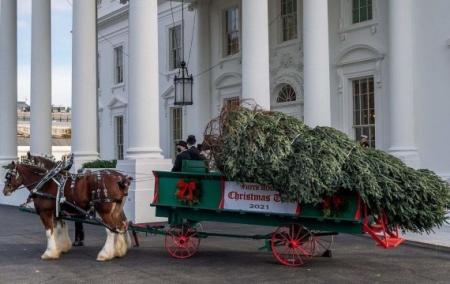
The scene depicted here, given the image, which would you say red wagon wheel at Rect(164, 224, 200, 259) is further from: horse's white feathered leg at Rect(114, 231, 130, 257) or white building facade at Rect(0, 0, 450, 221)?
white building facade at Rect(0, 0, 450, 221)

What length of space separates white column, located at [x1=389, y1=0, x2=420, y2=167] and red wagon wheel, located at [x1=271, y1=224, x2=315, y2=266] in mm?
6512

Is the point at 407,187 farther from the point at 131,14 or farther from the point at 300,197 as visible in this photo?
the point at 131,14

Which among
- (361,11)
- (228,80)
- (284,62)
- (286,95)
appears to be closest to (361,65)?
(361,11)

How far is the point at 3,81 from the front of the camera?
835 inches

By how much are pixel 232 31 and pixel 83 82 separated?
6.37 m

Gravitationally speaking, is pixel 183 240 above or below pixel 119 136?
below

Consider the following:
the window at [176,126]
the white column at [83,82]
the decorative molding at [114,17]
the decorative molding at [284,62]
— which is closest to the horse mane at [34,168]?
the white column at [83,82]

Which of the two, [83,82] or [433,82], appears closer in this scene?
[433,82]

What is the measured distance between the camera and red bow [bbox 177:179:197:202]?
9.32 m

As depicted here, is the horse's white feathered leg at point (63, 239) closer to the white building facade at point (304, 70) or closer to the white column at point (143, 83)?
the white building facade at point (304, 70)

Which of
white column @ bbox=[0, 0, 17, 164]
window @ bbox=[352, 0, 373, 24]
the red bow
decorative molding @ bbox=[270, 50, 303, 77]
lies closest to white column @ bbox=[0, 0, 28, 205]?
white column @ bbox=[0, 0, 17, 164]

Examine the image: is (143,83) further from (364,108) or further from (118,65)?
(118,65)

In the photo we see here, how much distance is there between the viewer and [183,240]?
975cm

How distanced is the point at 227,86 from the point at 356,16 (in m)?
5.73
